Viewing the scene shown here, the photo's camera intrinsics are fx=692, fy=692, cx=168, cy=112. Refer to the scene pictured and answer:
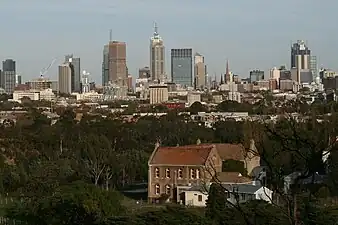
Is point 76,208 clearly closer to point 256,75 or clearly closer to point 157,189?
point 157,189

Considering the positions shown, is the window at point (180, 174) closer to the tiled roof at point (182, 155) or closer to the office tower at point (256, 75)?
the tiled roof at point (182, 155)

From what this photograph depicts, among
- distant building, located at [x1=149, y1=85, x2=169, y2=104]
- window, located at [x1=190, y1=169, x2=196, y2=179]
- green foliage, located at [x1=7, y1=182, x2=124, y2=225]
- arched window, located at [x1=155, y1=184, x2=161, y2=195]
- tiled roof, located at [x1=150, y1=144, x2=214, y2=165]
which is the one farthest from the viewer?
distant building, located at [x1=149, y1=85, x2=169, y2=104]

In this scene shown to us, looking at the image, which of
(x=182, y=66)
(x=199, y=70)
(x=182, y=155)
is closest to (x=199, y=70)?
(x=199, y=70)

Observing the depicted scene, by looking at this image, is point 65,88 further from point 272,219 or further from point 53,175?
point 272,219

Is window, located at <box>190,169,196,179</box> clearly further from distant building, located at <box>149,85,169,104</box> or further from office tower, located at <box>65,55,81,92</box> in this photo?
office tower, located at <box>65,55,81,92</box>

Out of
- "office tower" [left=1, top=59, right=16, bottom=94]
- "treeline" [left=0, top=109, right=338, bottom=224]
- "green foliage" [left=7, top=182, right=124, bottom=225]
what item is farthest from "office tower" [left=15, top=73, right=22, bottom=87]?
"green foliage" [left=7, top=182, right=124, bottom=225]

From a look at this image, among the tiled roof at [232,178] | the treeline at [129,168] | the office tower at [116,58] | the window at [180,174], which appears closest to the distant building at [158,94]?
the office tower at [116,58]

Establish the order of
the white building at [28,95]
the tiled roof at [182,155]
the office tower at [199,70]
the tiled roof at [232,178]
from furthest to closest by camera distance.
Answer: the office tower at [199,70], the white building at [28,95], the tiled roof at [182,155], the tiled roof at [232,178]
